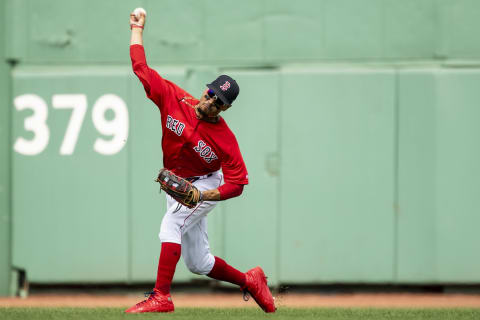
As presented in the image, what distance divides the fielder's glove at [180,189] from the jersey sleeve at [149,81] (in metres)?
0.47

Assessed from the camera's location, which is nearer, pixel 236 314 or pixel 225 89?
pixel 225 89

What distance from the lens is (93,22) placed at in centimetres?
783

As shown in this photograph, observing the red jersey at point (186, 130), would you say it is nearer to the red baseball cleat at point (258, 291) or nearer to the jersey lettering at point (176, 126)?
the jersey lettering at point (176, 126)

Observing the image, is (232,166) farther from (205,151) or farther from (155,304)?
(155,304)

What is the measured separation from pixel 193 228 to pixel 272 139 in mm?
2518

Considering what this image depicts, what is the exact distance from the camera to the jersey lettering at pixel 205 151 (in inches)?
205

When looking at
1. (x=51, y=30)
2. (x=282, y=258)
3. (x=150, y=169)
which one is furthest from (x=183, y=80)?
(x=282, y=258)

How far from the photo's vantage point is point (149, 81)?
5141mm

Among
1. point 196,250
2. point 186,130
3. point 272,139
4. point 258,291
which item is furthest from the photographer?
point 272,139

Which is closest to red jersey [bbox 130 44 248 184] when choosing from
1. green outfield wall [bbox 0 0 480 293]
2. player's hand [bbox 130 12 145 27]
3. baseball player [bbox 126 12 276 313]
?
baseball player [bbox 126 12 276 313]

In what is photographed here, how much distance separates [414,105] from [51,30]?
3.69 meters

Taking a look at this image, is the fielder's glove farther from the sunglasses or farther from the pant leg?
the sunglasses

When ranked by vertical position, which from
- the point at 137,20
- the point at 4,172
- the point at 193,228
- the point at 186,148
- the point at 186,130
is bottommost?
the point at 193,228

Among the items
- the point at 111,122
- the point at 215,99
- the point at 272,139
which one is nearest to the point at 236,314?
the point at 215,99
